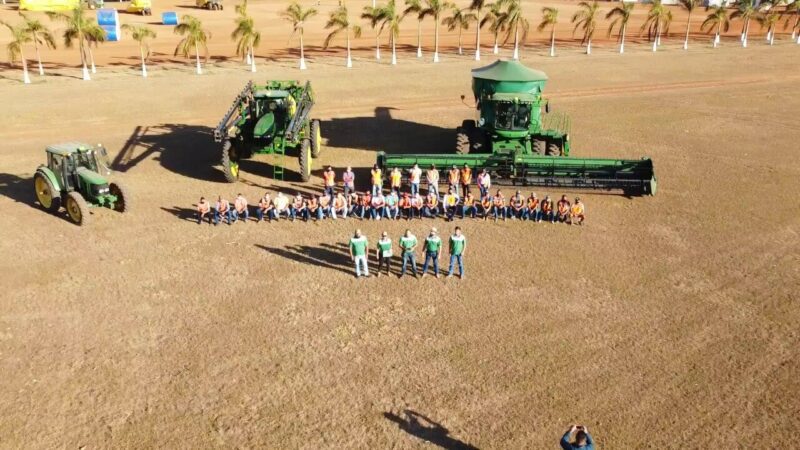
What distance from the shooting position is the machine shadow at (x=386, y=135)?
69.3 feet

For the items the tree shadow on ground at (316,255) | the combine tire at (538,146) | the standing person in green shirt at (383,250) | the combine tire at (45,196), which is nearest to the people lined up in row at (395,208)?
the tree shadow on ground at (316,255)

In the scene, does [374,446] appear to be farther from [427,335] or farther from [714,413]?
[714,413]

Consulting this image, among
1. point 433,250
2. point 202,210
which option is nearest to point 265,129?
point 202,210

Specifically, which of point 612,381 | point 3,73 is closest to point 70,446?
point 612,381

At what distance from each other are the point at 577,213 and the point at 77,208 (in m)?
11.7

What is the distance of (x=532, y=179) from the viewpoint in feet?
55.7

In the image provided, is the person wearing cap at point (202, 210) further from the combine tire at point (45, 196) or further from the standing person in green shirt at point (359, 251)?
the standing person in green shirt at point (359, 251)

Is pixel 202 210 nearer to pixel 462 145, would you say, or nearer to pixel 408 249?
pixel 408 249

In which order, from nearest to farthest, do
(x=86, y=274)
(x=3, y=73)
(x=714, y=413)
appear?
(x=714, y=413)
(x=86, y=274)
(x=3, y=73)

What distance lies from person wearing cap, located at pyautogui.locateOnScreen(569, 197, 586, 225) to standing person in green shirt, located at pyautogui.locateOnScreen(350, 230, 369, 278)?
17.6 feet

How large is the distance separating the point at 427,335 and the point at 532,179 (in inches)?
308

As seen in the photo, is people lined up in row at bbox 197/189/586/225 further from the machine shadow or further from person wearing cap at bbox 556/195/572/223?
the machine shadow

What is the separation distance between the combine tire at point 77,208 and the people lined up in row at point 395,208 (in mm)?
2513

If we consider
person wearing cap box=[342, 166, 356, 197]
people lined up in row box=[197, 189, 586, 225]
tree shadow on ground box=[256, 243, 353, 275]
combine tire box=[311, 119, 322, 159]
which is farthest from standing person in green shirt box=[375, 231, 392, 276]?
combine tire box=[311, 119, 322, 159]
